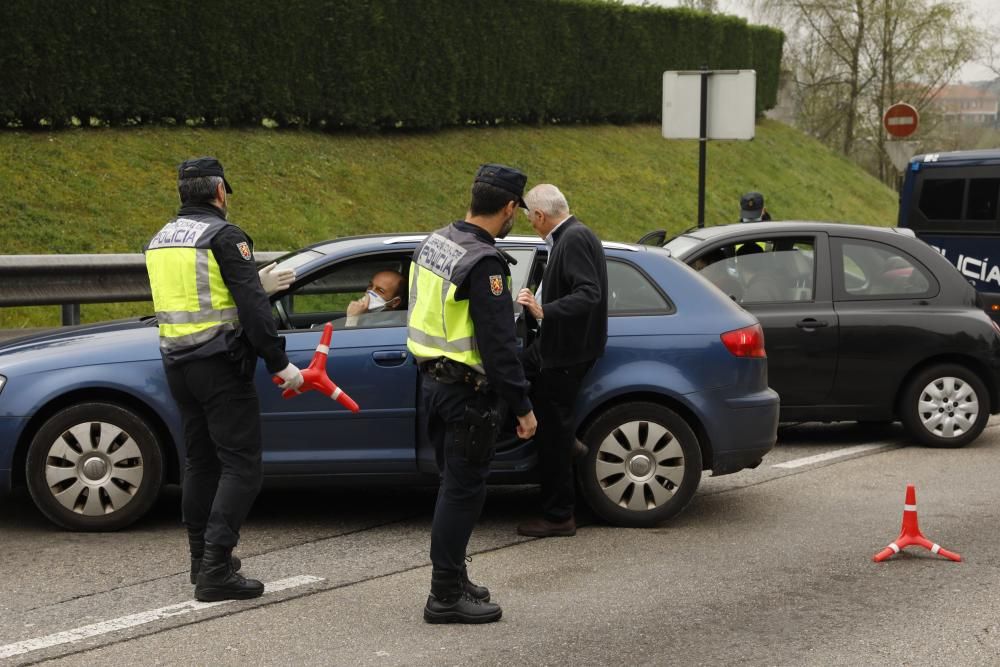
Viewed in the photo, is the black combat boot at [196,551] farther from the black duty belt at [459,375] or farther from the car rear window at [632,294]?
the car rear window at [632,294]

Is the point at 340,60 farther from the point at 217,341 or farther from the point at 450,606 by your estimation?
the point at 450,606

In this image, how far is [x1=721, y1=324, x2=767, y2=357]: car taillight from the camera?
6.79 metres

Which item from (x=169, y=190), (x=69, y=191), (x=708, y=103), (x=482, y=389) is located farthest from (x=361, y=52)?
(x=482, y=389)

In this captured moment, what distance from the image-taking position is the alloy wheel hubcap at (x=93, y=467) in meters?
6.35

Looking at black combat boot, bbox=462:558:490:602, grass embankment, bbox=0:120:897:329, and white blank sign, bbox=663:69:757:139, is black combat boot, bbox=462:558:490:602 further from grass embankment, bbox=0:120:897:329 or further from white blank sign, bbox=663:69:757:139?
grass embankment, bbox=0:120:897:329

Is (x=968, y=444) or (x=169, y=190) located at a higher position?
(x=169, y=190)

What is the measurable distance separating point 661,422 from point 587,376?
0.43 meters

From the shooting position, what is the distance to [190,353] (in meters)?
5.29

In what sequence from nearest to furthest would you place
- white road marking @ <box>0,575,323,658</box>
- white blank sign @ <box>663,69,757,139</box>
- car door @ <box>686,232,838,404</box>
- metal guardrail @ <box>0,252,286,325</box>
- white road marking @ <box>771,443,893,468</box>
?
white road marking @ <box>0,575,323,658</box>, white road marking @ <box>771,443,893,468</box>, car door @ <box>686,232,838,404</box>, metal guardrail @ <box>0,252,286,325</box>, white blank sign @ <box>663,69,757,139</box>

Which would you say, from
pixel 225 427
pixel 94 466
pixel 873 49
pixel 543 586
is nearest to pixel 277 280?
pixel 225 427

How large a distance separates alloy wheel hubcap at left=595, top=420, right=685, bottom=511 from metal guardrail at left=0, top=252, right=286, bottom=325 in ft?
14.6

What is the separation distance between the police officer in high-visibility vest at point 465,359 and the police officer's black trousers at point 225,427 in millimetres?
750

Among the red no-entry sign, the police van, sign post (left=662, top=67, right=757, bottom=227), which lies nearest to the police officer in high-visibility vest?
sign post (left=662, top=67, right=757, bottom=227)

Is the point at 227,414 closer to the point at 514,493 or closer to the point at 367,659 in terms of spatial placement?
the point at 367,659
